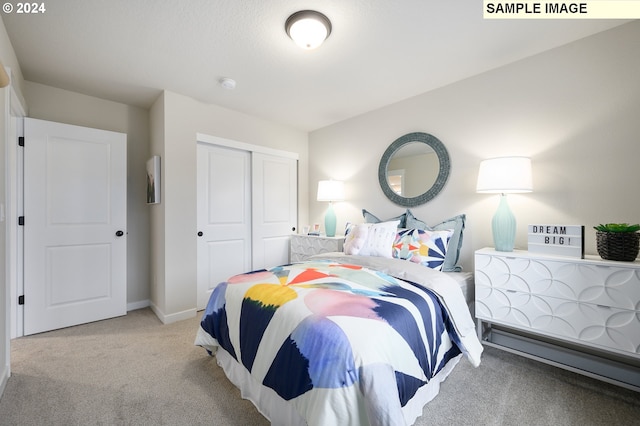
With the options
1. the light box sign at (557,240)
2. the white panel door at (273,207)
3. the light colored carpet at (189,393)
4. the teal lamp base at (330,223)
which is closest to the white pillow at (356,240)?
the teal lamp base at (330,223)

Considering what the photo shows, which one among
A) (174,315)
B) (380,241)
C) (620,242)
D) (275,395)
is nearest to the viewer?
(275,395)

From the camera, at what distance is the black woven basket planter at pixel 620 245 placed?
1.63m

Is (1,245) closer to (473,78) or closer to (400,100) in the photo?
(400,100)

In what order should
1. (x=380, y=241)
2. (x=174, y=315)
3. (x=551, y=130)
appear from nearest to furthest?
(x=551, y=130)
(x=380, y=241)
(x=174, y=315)

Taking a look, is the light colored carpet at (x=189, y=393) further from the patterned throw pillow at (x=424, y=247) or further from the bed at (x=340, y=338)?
the patterned throw pillow at (x=424, y=247)

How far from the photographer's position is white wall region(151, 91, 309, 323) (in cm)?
282

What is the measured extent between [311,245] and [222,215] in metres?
1.19

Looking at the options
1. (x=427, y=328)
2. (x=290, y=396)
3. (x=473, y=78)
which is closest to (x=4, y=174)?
(x=290, y=396)

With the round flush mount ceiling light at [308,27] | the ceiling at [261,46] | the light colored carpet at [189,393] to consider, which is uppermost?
the ceiling at [261,46]

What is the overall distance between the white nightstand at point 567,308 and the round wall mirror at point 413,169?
0.95m

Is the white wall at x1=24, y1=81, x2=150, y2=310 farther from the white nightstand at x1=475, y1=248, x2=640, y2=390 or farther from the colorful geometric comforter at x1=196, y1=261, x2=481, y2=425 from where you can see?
the white nightstand at x1=475, y1=248, x2=640, y2=390

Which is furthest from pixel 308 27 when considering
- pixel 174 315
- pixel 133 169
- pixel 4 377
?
pixel 4 377

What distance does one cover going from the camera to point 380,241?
252 centimetres

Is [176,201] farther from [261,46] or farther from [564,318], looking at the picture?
[564,318]
